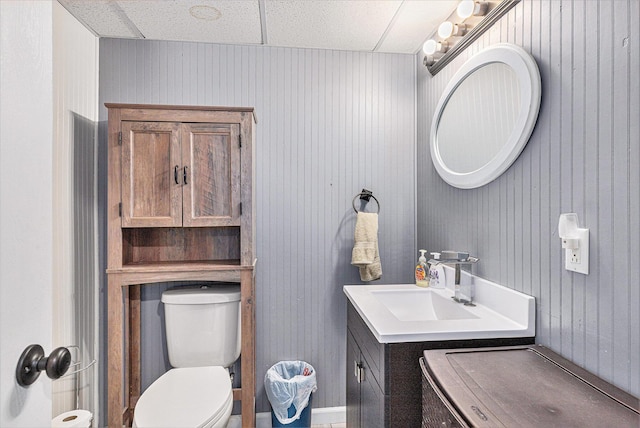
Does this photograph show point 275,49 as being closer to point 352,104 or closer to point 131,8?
point 352,104

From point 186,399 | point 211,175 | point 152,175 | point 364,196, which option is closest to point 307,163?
point 364,196

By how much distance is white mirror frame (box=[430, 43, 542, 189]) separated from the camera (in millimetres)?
1142

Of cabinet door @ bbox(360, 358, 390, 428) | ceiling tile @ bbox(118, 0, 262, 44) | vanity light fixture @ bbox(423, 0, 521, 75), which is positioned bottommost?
cabinet door @ bbox(360, 358, 390, 428)

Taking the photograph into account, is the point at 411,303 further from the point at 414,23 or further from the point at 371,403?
the point at 414,23

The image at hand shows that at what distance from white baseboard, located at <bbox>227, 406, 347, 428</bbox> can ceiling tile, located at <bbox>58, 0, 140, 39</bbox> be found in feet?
7.51

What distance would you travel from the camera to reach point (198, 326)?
1.85m

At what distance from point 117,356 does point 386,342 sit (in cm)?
141

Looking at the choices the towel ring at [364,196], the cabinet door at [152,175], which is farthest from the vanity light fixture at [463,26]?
the cabinet door at [152,175]

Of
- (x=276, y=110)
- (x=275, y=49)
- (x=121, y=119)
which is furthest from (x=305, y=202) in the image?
(x=121, y=119)

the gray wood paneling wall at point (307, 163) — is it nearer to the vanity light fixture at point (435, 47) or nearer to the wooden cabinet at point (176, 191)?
the wooden cabinet at point (176, 191)

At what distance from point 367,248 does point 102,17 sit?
6.09 ft

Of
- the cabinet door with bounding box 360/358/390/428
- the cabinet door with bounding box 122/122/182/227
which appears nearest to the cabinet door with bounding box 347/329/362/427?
the cabinet door with bounding box 360/358/390/428

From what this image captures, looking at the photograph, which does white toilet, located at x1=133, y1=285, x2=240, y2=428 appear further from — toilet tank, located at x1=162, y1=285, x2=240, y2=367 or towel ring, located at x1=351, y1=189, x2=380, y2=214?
towel ring, located at x1=351, y1=189, x2=380, y2=214

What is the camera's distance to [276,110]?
204 centimetres
